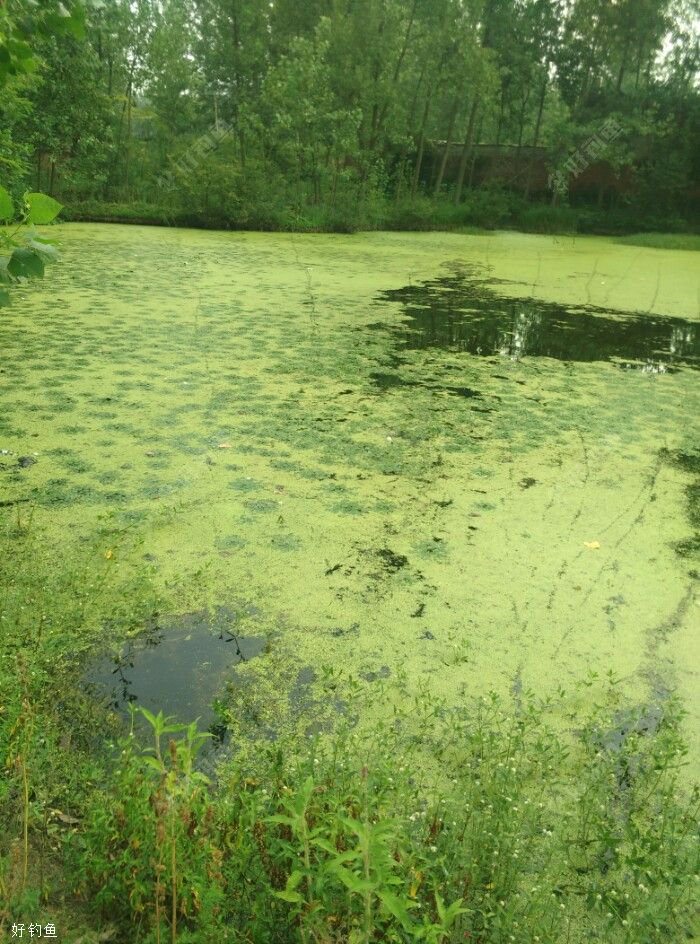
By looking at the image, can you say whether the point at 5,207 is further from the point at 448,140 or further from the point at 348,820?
the point at 448,140

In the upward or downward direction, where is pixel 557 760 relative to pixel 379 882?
downward

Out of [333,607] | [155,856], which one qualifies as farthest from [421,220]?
[155,856]

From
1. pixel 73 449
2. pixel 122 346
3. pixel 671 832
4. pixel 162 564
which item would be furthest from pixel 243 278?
pixel 671 832

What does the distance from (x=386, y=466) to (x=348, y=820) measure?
180 cm

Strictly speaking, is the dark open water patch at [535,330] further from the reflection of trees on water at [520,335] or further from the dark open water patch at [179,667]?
the dark open water patch at [179,667]

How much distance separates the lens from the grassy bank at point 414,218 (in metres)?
10.5

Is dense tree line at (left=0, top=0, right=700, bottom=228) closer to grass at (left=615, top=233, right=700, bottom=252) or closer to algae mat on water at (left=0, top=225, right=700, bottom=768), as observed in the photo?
grass at (left=615, top=233, right=700, bottom=252)

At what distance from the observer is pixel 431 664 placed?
157cm

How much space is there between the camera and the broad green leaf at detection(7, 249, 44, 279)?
834 mm

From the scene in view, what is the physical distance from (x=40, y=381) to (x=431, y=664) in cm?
233

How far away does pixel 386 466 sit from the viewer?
8.42 ft

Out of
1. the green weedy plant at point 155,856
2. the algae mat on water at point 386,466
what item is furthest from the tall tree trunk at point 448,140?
the green weedy plant at point 155,856

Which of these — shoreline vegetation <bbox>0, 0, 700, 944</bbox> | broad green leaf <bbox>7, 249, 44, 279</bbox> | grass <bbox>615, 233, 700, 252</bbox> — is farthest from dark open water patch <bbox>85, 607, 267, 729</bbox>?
grass <bbox>615, 233, 700, 252</bbox>

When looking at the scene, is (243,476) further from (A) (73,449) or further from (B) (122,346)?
(B) (122,346)
